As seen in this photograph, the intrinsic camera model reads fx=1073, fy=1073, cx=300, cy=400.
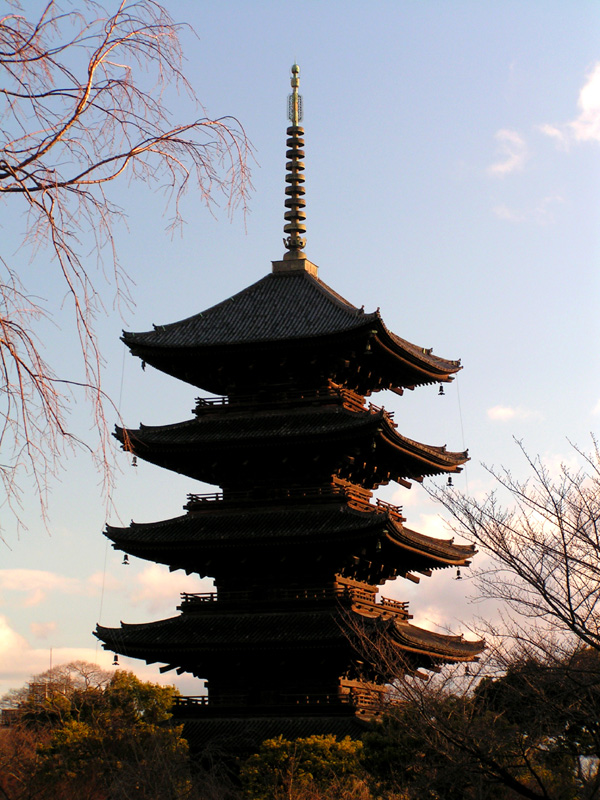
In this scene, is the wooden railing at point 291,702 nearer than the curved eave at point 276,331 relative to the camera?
Yes

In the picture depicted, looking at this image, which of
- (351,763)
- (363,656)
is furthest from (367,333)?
(351,763)

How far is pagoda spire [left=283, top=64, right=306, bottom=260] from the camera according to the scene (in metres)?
38.5

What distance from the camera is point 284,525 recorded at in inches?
1252

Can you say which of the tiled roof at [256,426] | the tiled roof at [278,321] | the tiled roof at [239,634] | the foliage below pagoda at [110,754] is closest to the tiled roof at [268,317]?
the tiled roof at [278,321]

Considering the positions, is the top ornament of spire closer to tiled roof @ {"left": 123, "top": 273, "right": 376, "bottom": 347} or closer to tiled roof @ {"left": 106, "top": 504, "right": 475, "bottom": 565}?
tiled roof @ {"left": 123, "top": 273, "right": 376, "bottom": 347}

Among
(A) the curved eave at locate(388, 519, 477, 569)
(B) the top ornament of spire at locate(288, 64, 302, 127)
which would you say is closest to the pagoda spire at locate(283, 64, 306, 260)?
(B) the top ornament of spire at locate(288, 64, 302, 127)

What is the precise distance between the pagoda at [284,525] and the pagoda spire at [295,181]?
291 centimetres

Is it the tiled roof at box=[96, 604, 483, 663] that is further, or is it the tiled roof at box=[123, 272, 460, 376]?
the tiled roof at box=[123, 272, 460, 376]

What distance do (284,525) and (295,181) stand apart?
45.7 feet

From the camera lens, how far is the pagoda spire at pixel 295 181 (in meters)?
38.5

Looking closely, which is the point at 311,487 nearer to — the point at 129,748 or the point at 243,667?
the point at 243,667

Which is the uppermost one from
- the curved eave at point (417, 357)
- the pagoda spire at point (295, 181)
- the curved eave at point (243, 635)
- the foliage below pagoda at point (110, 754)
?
the pagoda spire at point (295, 181)

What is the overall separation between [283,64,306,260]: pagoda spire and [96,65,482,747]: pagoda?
2914 millimetres

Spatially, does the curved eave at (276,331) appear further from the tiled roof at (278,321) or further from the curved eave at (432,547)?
the curved eave at (432,547)
